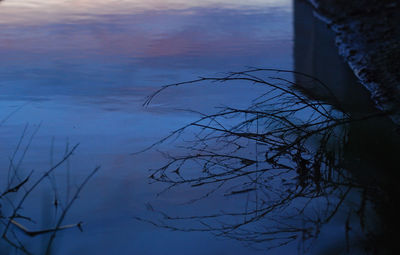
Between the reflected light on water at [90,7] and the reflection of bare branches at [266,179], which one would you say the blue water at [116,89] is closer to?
the reflected light on water at [90,7]

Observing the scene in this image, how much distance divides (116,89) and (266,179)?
94.1 inches

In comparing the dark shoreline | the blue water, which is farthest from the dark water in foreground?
the dark shoreline

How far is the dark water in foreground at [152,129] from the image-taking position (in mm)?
3318

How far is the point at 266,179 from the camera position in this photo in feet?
12.9

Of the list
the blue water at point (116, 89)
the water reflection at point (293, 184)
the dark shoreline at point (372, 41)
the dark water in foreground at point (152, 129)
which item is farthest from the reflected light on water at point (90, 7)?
the water reflection at point (293, 184)

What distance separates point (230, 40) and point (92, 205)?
503 cm

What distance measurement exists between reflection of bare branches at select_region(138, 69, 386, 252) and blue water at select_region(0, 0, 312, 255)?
5.7 inches

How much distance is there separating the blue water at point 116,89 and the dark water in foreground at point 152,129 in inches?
0.5

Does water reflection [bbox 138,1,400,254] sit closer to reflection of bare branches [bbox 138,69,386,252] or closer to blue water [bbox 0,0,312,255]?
reflection of bare branches [bbox 138,69,386,252]

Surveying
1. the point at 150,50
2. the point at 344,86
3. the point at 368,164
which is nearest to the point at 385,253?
the point at 368,164

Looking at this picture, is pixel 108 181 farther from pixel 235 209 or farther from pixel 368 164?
pixel 368 164

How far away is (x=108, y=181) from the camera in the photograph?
3.93 m

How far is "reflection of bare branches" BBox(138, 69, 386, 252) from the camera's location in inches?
133

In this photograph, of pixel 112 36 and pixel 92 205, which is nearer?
pixel 92 205
